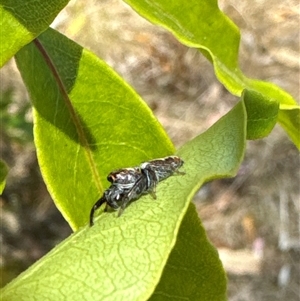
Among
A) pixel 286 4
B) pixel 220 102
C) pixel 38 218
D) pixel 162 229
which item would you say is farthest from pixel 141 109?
pixel 286 4

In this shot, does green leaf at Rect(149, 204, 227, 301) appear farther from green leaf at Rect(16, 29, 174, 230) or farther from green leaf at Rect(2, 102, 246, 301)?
green leaf at Rect(16, 29, 174, 230)

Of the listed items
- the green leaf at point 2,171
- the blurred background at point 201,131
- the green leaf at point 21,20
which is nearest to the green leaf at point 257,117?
the green leaf at point 21,20

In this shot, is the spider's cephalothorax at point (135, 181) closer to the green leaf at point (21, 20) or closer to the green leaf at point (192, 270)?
the green leaf at point (192, 270)

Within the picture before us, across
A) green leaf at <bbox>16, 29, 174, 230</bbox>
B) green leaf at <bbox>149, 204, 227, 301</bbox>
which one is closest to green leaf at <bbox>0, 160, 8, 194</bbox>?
green leaf at <bbox>16, 29, 174, 230</bbox>

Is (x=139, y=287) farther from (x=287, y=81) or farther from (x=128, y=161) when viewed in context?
(x=287, y=81)

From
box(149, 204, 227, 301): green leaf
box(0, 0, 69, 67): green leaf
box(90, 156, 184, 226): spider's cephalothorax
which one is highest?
box(0, 0, 69, 67): green leaf

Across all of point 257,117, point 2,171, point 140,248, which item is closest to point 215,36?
point 257,117

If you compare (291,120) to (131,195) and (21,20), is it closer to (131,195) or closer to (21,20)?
(131,195)
